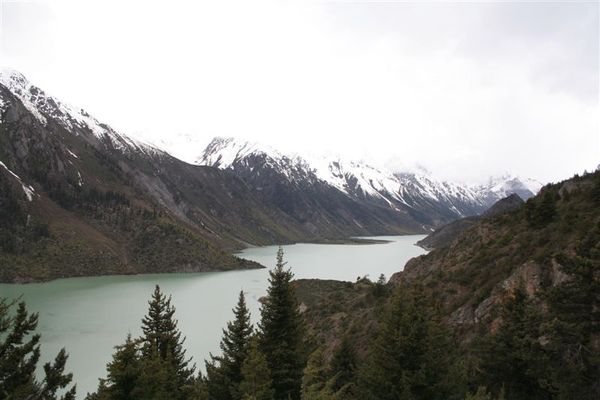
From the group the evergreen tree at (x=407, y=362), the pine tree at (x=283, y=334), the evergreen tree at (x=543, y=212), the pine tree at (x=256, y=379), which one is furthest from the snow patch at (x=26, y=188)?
the evergreen tree at (x=407, y=362)

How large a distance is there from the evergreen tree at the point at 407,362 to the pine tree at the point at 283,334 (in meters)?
3.16

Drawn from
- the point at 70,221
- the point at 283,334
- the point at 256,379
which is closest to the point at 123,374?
the point at 256,379

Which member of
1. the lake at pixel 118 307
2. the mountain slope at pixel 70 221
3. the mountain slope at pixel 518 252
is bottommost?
the lake at pixel 118 307

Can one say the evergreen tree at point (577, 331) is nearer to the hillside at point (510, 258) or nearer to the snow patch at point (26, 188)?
the hillside at point (510, 258)

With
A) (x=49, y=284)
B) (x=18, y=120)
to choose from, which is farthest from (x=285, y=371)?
(x=18, y=120)

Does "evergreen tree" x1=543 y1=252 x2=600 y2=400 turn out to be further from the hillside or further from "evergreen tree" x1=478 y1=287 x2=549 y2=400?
"evergreen tree" x1=478 y1=287 x2=549 y2=400

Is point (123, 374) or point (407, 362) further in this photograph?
point (407, 362)

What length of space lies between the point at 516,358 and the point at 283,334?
28.9 ft

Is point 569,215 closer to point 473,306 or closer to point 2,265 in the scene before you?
point 473,306

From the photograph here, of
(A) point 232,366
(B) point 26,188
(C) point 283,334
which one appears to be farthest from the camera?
(B) point 26,188

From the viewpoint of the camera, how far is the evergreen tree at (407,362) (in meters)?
13.8

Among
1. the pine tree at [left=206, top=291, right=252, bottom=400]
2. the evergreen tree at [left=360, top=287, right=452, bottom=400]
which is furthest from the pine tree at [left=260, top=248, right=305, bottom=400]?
the evergreen tree at [left=360, top=287, right=452, bottom=400]

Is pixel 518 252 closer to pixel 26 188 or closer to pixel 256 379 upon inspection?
pixel 256 379

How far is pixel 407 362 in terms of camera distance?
48.0 ft
